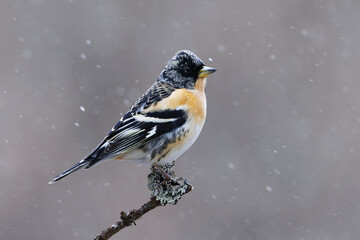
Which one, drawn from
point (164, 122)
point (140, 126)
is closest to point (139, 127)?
point (140, 126)

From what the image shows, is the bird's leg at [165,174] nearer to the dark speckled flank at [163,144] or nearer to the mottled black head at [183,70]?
the dark speckled flank at [163,144]

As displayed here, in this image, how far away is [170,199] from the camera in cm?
246

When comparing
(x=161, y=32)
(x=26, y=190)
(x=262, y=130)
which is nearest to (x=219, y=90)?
(x=262, y=130)

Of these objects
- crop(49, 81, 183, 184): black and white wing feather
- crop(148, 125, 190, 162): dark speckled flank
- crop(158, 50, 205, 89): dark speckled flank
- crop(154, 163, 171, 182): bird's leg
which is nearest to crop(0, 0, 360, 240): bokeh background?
crop(158, 50, 205, 89): dark speckled flank

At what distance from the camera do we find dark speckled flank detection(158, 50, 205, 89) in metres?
3.62

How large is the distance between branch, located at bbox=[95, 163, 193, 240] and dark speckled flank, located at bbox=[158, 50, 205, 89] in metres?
0.85

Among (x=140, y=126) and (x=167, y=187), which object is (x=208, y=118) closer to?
(x=140, y=126)

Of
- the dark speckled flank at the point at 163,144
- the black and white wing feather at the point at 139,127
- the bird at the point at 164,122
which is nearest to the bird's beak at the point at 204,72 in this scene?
the bird at the point at 164,122

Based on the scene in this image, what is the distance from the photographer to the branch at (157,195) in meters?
2.09

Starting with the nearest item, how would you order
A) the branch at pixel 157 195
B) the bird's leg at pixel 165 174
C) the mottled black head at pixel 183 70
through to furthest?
1. the branch at pixel 157 195
2. the bird's leg at pixel 165 174
3. the mottled black head at pixel 183 70

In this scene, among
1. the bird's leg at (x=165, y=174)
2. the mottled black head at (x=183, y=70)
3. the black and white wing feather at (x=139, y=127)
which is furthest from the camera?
the mottled black head at (x=183, y=70)

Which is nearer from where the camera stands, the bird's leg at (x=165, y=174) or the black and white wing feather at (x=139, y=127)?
the bird's leg at (x=165, y=174)

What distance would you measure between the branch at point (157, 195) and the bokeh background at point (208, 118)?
4.26 metres

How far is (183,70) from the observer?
3.70 metres
